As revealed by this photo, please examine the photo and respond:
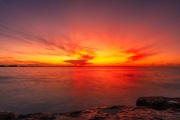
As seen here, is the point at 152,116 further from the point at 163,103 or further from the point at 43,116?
the point at 43,116

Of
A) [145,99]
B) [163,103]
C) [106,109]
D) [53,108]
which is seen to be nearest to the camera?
[106,109]

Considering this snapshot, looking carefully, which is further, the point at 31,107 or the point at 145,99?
the point at 31,107

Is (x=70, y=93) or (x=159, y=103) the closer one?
(x=159, y=103)

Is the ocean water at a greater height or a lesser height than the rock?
lesser

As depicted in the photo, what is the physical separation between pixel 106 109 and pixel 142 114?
8.20 ft

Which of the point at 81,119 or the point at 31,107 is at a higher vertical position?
the point at 81,119

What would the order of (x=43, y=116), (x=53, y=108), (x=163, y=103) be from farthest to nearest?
(x=53, y=108) → (x=163, y=103) → (x=43, y=116)

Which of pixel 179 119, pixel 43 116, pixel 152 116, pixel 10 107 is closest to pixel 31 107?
pixel 10 107

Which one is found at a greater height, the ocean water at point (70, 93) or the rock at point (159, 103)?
the rock at point (159, 103)

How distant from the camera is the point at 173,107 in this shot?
1130cm

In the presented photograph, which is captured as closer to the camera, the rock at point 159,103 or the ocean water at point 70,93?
the rock at point 159,103

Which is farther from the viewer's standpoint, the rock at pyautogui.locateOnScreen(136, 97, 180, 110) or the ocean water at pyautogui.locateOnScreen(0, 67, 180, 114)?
the ocean water at pyautogui.locateOnScreen(0, 67, 180, 114)

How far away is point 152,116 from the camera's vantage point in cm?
887

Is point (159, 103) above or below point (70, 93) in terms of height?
above
